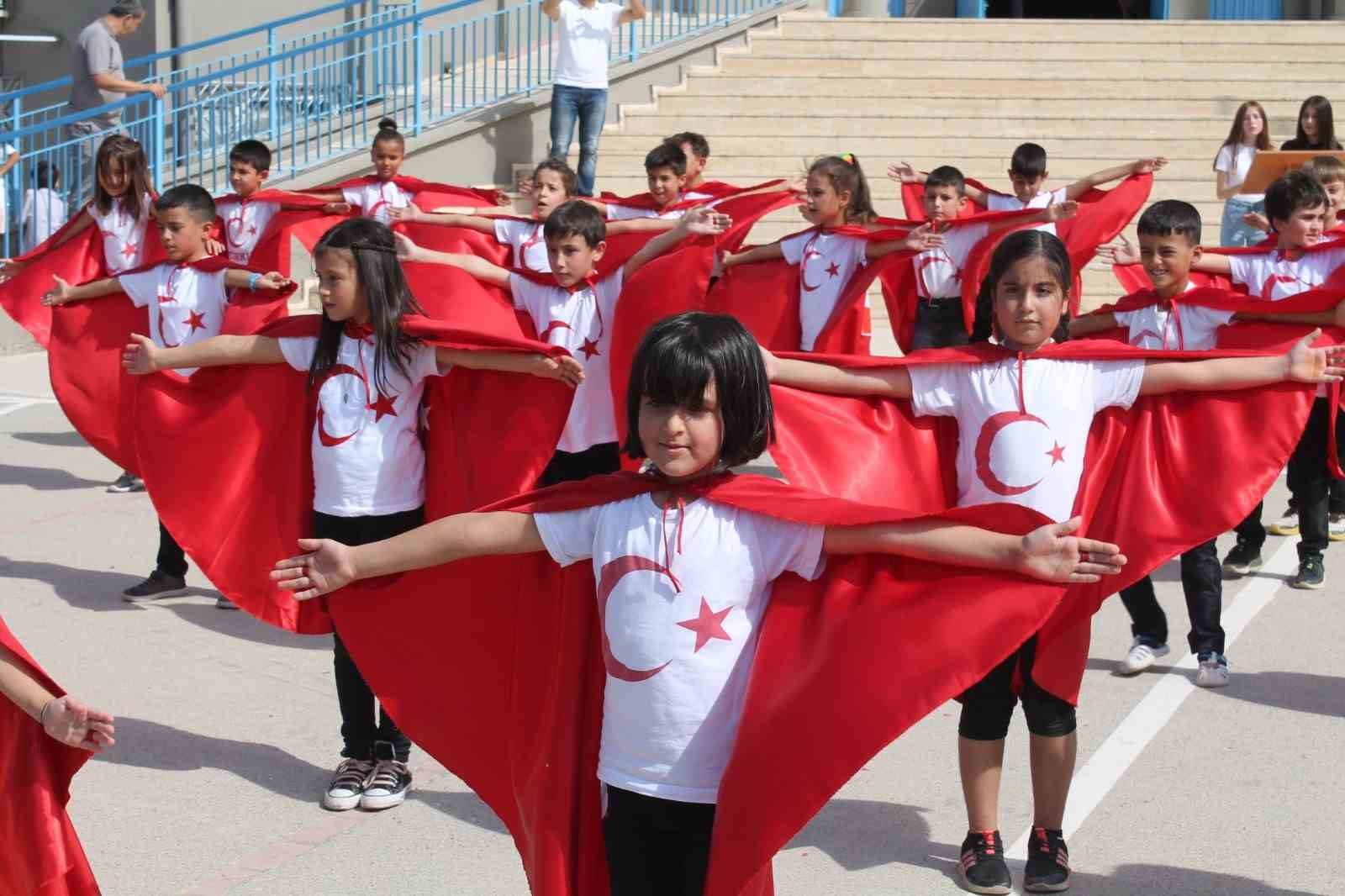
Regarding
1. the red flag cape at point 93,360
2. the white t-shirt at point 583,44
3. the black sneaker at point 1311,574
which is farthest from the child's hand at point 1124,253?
the white t-shirt at point 583,44

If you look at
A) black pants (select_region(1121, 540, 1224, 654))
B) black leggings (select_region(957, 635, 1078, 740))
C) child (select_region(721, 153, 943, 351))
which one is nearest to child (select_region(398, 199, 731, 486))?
child (select_region(721, 153, 943, 351))

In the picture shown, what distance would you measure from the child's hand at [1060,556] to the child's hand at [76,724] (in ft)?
6.05

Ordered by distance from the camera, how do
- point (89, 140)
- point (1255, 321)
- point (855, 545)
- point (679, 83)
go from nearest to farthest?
point (855, 545) < point (1255, 321) < point (89, 140) < point (679, 83)

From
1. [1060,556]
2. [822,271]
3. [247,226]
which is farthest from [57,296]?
Answer: [1060,556]

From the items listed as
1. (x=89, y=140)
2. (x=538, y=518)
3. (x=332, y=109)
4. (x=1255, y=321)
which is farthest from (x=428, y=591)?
(x=332, y=109)

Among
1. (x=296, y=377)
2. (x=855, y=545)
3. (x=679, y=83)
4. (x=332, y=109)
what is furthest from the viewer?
(x=679, y=83)

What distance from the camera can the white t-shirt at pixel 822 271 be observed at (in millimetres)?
8875

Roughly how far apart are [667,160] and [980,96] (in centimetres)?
1030

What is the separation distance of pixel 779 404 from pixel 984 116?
592 inches

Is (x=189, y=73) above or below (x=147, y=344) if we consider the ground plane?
above

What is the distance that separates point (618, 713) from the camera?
3.47 meters

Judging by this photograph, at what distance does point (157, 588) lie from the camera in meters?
7.87

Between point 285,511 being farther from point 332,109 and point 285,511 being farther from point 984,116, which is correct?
→ point 984,116

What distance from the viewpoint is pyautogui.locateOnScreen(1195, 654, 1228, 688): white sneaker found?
21.8ft
